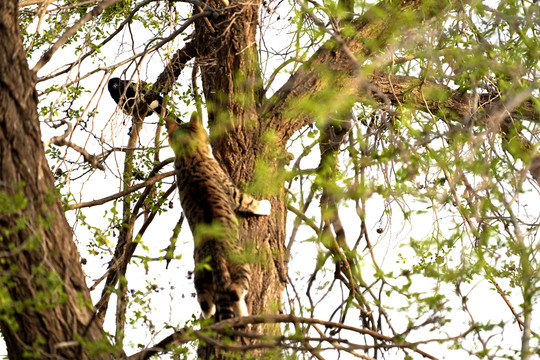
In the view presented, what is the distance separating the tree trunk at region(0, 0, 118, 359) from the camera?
2.91m

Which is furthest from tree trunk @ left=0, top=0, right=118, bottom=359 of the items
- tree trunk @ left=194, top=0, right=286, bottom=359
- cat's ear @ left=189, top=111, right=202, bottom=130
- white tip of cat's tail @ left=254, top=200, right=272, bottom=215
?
cat's ear @ left=189, top=111, right=202, bottom=130

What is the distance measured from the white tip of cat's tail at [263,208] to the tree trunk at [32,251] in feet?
4.55

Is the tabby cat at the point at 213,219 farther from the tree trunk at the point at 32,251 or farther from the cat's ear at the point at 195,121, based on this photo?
the tree trunk at the point at 32,251

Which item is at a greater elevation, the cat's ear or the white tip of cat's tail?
the cat's ear

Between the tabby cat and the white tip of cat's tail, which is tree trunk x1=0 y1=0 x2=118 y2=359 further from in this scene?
the white tip of cat's tail

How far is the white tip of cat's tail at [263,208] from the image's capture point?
4.32 metres

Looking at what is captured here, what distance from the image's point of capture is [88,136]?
187 inches

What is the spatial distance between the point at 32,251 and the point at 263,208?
1678 millimetres

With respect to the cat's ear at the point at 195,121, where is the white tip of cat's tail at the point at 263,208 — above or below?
below

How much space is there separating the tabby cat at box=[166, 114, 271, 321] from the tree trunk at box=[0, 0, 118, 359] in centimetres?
77

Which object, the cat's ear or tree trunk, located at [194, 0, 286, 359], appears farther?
the cat's ear

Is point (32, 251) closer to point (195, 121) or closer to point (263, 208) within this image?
point (263, 208)

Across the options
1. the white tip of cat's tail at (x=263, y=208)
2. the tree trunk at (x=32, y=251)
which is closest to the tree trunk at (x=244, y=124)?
the white tip of cat's tail at (x=263, y=208)

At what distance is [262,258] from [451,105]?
2530 mm
